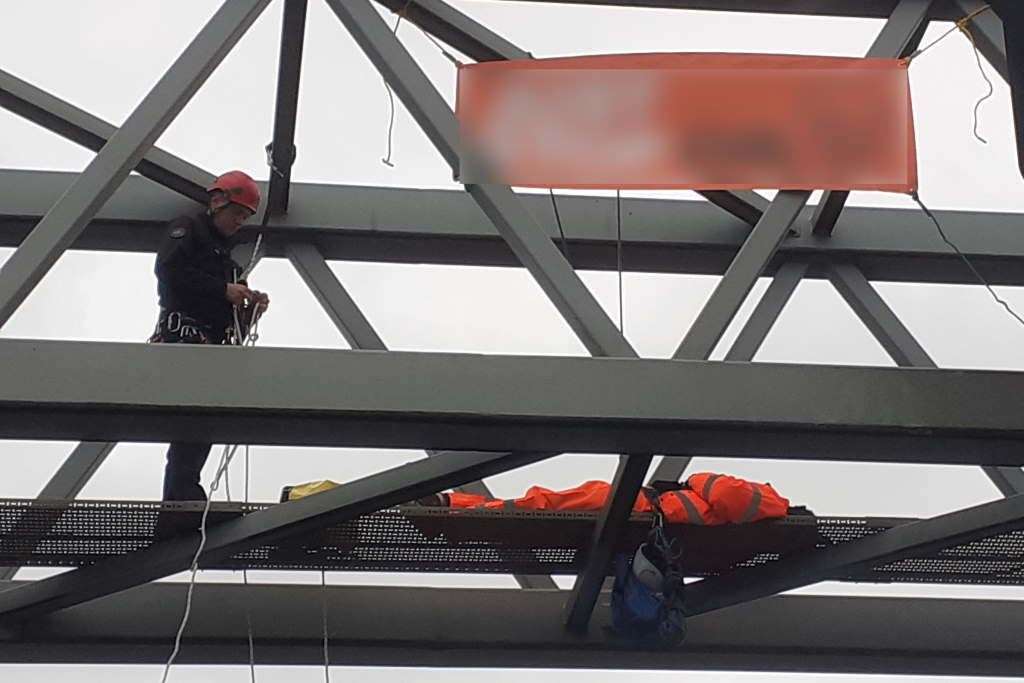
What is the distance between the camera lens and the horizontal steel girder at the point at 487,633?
708 cm

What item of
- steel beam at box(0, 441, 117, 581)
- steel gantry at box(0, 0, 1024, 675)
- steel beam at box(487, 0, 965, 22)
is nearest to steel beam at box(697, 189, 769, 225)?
steel gantry at box(0, 0, 1024, 675)

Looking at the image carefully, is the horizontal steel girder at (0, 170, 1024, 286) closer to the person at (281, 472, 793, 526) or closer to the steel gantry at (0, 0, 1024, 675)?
the steel gantry at (0, 0, 1024, 675)

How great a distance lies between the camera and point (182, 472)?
6.96 meters

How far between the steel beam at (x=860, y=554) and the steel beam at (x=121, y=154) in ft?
10.2

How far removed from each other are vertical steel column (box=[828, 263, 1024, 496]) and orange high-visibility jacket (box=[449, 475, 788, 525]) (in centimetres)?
100

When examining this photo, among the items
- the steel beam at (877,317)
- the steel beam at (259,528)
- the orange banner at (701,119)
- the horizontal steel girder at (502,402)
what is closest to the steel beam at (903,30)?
the orange banner at (701,119)

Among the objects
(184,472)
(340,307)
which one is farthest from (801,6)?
(184,472)

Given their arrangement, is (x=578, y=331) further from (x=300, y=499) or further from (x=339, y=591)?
(x=339, y=591)

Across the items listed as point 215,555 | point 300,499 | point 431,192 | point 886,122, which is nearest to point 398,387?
point 300,499

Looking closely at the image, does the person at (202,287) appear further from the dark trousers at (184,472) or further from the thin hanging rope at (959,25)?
the thin hanging rope at (959,25)

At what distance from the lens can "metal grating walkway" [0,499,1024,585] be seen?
21.2 ft

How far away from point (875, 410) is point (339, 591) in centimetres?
295

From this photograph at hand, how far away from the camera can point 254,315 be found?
667 centimetres

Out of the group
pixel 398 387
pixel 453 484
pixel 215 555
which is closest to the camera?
pixel 398 387
